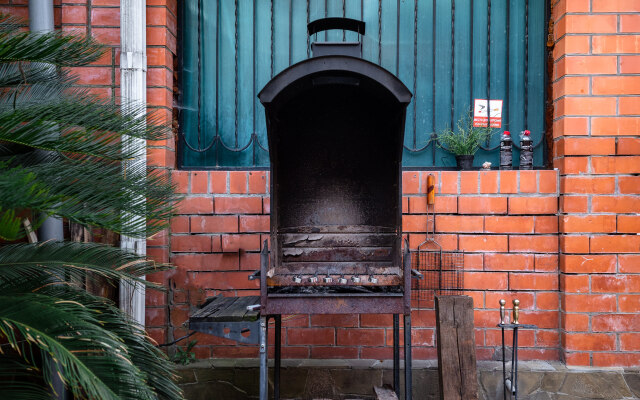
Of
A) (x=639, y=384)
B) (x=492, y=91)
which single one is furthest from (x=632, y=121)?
(x=639, y=384)

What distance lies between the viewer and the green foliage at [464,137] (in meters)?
3.35

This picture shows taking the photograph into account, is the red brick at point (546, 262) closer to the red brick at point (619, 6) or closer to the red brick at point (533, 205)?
the red brick at point (533, 205)

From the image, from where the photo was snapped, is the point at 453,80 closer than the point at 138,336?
No

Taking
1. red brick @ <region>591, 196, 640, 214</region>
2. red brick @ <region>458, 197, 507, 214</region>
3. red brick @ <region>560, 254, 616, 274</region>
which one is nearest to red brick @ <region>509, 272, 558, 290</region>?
red brick @ <region>560, 254, 616, 274</region>

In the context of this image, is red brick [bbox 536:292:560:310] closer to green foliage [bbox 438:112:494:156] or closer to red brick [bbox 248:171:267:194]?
green foliage [bbox 438:112:494:156]

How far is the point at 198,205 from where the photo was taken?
3318 mm

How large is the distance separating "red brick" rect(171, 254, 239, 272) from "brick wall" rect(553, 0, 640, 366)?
7.46 feet

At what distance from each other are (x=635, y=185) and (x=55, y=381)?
369cm

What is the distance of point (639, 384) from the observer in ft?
10.1

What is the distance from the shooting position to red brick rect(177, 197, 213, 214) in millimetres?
3316

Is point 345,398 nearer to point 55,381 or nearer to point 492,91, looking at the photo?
point 55,381

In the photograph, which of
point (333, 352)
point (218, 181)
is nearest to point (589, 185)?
point (333, 352)

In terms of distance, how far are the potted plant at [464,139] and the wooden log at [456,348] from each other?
1.06 metres

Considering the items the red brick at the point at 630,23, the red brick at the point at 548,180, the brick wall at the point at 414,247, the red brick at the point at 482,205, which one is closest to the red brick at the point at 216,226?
the brick wall at the point at 414,247
